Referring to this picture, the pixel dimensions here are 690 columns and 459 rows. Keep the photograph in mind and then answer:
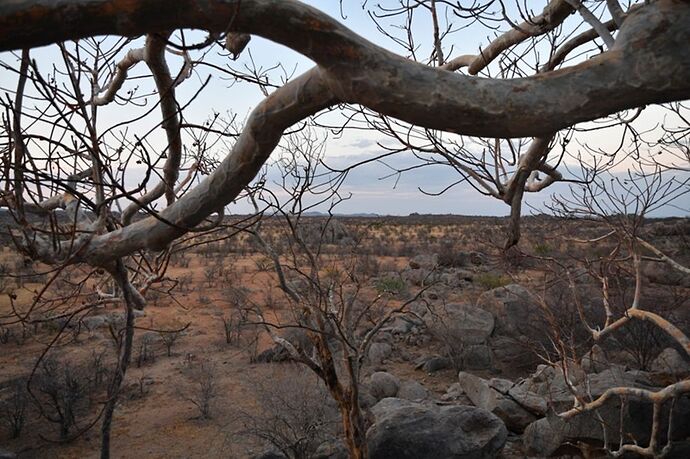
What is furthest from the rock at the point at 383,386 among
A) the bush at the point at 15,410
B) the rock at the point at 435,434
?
the bush at the point at 15,410

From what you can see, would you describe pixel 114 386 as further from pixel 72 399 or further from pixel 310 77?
pixel 72 399

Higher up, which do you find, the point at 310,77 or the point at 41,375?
the point at 310,77

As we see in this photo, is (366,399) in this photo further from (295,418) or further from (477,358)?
(477,358)

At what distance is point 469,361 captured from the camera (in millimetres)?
8273

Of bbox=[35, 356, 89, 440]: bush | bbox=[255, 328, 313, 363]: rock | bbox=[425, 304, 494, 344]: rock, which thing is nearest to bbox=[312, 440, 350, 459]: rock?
bbox=[35, 356, 89, 440]: bush

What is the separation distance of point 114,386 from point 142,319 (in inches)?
366

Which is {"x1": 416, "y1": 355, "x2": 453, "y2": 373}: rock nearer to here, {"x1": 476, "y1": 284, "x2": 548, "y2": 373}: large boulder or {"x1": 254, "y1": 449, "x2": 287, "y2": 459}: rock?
{"x1": 476, "y1": 284, "x2": 548, "y2": 373}: large boulder

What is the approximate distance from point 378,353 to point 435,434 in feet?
13.2

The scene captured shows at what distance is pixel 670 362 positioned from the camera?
6562mm

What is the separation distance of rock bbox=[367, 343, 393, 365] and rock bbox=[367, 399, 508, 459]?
11.3ft

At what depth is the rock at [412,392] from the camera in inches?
267

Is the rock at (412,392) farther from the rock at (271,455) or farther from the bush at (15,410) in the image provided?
the bush at (15,410)

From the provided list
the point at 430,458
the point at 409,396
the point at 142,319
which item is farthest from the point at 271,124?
the point at 142,319

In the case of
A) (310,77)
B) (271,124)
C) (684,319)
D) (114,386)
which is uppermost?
(310,77)
